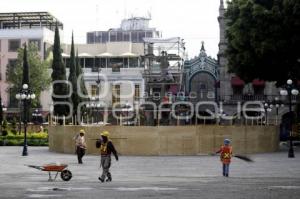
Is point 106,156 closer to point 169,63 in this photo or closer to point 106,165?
point 106,165

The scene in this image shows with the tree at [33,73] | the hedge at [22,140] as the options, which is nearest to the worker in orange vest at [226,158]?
the hedge at [22,140]

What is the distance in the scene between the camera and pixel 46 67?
7094cm

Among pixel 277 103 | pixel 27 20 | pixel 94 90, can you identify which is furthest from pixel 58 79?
pixel 27 20

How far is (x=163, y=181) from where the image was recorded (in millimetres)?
20594

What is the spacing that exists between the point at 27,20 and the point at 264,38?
54.7m

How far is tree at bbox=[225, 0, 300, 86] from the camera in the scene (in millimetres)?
37691

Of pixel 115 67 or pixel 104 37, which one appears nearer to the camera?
pixel 115 67

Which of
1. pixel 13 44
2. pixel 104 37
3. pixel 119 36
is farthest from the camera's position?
pixel 104 37

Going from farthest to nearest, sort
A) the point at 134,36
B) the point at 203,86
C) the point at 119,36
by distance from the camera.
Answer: the point at 119,36 < the point at 134,36 < the point at 203,86

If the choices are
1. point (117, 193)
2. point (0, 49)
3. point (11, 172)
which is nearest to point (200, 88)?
point (0, 49)

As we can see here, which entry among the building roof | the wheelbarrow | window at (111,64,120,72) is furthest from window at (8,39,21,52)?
the wheelbarrow

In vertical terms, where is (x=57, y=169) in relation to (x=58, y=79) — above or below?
below

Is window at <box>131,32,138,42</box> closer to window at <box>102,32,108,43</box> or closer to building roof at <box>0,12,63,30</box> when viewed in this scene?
window at <box>102,32,108,43</box>

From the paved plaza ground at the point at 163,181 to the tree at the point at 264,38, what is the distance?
9320mm
